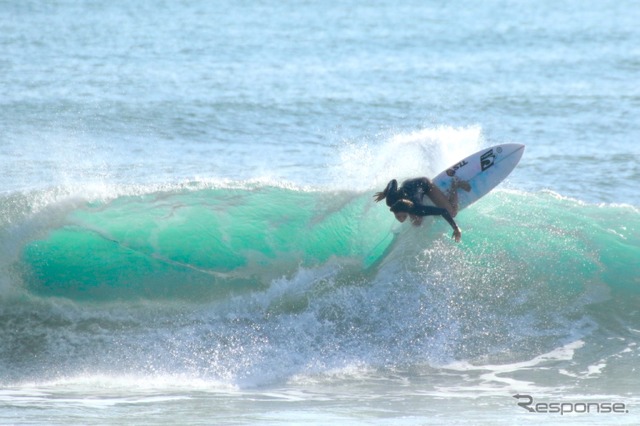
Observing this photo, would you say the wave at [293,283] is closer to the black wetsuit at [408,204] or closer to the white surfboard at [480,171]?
the white surfboard at [480,171]

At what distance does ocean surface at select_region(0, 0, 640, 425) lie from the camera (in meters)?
9.09

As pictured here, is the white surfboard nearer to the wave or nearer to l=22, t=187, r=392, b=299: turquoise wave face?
the wave

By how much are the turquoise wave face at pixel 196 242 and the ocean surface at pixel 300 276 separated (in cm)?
3

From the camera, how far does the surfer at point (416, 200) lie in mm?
10352

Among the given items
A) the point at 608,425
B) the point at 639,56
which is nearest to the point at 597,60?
the point at 639,56

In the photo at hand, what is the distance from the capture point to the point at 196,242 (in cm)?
1213

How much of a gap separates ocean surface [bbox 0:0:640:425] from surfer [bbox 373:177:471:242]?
0.66 meters


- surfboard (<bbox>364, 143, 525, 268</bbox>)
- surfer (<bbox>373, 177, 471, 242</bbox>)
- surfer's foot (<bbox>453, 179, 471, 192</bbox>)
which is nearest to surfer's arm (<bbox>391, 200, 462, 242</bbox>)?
surfer (<bbox>373, 177, 471, 242</bbox>)

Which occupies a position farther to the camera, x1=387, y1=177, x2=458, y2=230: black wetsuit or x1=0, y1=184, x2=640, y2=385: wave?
x1=387, y1=177, x2=458, y2=230: black wetsuit

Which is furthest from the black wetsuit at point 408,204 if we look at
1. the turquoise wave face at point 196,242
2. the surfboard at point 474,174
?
the turquoise wave face at point 196,242

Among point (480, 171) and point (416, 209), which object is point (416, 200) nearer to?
point (416, 209)

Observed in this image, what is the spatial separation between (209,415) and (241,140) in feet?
36.9

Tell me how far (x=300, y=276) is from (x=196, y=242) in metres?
1.73

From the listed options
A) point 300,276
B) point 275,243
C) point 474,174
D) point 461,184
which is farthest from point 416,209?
point 275,243
